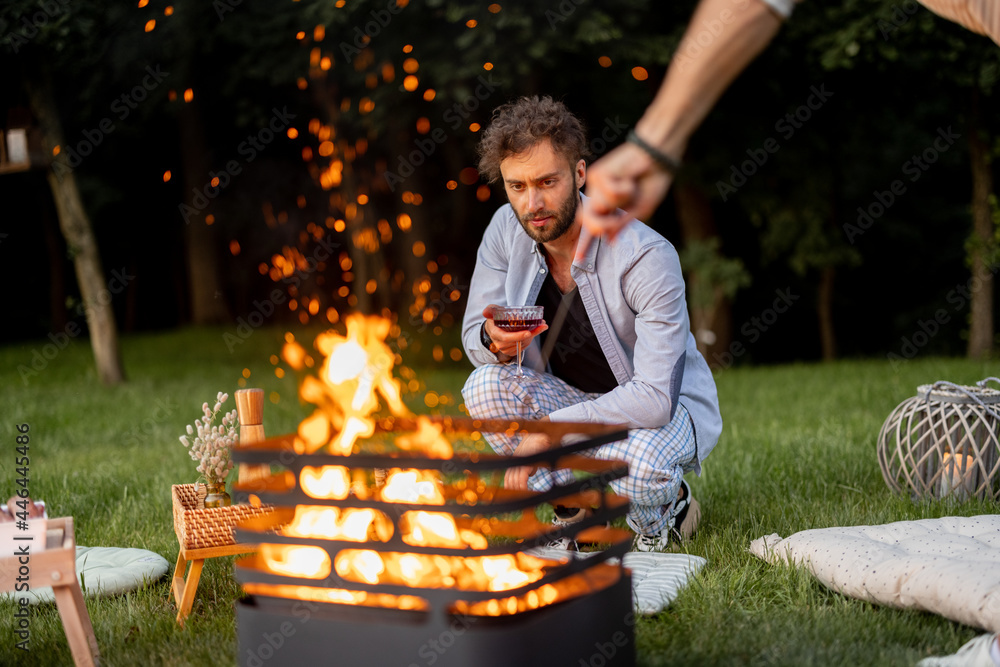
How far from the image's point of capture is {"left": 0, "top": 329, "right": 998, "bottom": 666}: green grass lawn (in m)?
2.44

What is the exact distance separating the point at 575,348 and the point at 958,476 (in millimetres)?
1630

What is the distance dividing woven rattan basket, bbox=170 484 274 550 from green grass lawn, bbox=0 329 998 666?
24cm

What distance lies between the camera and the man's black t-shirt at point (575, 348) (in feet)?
11.0

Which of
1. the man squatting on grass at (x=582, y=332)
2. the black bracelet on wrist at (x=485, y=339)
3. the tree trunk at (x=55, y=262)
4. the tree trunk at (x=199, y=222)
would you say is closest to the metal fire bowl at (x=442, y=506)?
the man squatting on grass at (x=582, y=332)

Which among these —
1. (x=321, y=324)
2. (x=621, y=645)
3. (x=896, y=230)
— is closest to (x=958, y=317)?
(x=896, y=230)

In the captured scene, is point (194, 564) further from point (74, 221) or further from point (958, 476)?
point (74, 221)

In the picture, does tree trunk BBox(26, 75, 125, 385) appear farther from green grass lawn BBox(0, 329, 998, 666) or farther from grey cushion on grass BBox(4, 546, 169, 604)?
grey cushion on grass BBox(4, 546, 169, 604)

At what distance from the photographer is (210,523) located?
2645mm

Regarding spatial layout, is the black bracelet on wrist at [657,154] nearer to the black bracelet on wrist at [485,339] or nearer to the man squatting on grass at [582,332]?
the man squatting on grass at [582,332]

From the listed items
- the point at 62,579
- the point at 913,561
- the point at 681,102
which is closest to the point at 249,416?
the point at 62,579

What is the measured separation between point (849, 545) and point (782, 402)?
4.35 meters

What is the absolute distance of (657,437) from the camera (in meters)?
3.06

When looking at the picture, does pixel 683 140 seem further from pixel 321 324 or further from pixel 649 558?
pixel 321 324

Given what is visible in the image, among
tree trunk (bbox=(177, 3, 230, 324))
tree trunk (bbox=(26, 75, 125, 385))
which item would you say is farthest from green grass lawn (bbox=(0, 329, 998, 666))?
tree trunk (bbox=(177, 3, 230, 324))
